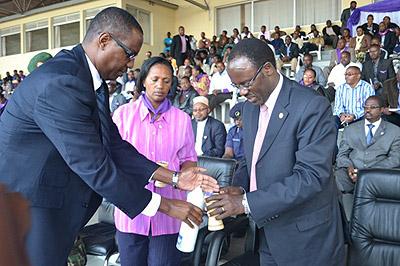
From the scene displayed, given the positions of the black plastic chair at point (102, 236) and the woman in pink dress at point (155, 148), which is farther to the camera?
the black plastic chair at point (102, 236)

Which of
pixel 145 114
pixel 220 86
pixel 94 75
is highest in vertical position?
pixel 220 86

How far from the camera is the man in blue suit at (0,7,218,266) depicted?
165 centimetres

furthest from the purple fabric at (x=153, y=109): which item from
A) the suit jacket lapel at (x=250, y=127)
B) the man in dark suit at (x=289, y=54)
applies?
the man in dark suit at (x=289, y=54)

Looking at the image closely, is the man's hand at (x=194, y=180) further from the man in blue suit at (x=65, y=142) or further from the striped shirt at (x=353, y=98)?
the striped shirt at (x=353, y=98)

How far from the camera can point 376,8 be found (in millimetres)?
12141

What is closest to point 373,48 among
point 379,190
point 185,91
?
point 185,91

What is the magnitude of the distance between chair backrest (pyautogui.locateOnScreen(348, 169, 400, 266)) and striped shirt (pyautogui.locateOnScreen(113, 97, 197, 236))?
109cm

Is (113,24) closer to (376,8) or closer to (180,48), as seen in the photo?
(376,8)

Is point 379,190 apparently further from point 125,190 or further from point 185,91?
point 185,91

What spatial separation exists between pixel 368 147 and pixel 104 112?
3.96 m

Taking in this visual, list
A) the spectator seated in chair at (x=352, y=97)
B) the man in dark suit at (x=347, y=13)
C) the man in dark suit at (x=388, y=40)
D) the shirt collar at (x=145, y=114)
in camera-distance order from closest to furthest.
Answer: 1. the shirt collar at (x=145, y=114)
2. the spectator seated in chair at (x=352, y=97)
3. the man in dark suit at (x=388, y=40)
4. the man in dark suit at (x=347, y=13)

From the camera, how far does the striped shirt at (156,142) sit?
243 centimetres

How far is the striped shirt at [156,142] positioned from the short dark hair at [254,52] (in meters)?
0.73

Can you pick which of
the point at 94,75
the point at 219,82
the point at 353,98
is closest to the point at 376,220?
the point at 94,75
